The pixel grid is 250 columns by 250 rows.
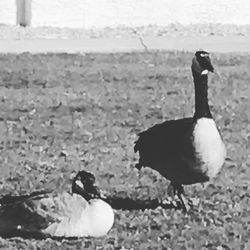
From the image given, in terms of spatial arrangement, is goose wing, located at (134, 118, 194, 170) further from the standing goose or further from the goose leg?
the goose leg

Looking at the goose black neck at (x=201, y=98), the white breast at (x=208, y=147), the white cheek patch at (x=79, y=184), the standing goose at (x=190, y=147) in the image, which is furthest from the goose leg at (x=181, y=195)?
the white cheek patch at (x=79, y=184)

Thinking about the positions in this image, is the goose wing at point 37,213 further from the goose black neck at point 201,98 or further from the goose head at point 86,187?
the goose black neck at point 201,98

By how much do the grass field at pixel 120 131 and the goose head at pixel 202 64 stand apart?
3.16 feet

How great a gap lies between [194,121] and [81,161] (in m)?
1.84

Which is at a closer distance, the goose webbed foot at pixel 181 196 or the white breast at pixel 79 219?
the white breast at pixel 79 219

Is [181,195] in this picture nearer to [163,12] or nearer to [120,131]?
[120,131]

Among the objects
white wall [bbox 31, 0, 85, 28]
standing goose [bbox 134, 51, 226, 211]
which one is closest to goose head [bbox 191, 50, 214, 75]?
standing goose [bbox 134, 51, 226, 211]

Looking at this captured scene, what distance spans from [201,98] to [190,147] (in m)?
0.46

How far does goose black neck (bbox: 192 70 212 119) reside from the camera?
6.86 m

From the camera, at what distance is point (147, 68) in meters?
12.9

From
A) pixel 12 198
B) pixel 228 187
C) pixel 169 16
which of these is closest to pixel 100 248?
pixel 12 198

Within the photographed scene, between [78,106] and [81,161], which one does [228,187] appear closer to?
[81,161]

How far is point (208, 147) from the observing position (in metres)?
6.66

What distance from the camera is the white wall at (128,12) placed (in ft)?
53.3
